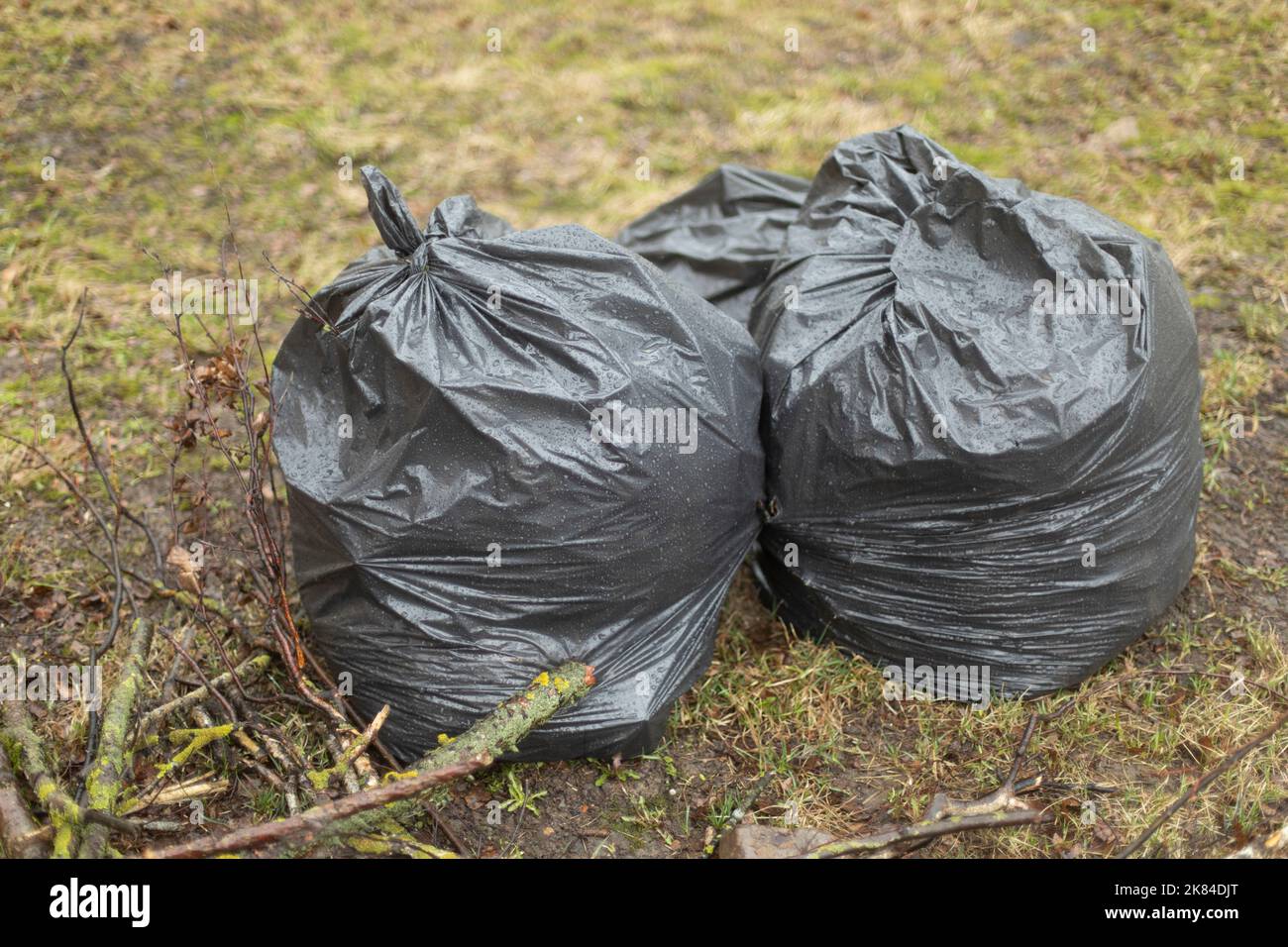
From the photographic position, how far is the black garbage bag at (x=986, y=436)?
2.12m

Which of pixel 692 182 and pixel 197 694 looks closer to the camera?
pixel 197 694

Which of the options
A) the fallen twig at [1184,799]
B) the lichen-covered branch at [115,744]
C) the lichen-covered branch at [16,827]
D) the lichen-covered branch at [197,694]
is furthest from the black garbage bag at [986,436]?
the lichen-covered branch at [16,827]

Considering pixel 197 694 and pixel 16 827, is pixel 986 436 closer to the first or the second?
pixel 197 694

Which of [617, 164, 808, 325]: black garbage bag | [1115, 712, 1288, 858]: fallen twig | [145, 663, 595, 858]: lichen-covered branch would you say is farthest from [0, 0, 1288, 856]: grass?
[617, 164, 808, 325]: black garbage bag

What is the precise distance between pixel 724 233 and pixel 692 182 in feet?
3.76

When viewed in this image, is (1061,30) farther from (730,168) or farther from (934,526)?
(934,526)

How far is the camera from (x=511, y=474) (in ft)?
6.62

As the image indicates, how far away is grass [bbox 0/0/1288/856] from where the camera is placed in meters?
2.23

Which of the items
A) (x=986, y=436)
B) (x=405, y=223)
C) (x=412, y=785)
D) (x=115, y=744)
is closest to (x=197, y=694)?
(x=115, y=744)

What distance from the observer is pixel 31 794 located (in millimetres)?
2049

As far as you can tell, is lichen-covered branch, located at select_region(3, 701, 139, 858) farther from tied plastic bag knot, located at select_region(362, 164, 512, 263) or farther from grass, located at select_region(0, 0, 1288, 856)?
tied plastic bag knot, located at select_region(362, 164, 512, 263)

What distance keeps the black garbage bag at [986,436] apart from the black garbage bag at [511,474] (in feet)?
0.66

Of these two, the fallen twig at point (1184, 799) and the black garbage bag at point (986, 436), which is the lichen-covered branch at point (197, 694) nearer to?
the black garbage bag at point (986, 436)

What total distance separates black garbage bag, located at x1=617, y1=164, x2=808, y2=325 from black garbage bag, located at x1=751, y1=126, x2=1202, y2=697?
0.46 metres
